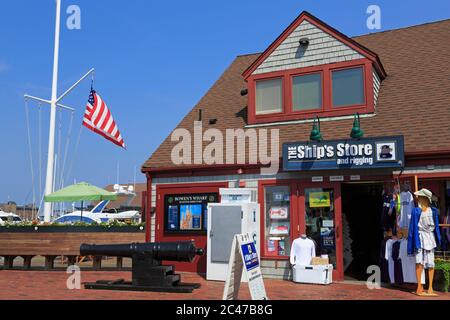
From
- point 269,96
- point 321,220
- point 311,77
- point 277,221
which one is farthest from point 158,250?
point 311,77

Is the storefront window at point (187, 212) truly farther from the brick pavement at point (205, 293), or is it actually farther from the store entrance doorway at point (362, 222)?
the store entrance doorway at point (362, 222)

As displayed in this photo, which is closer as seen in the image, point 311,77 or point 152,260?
point 152,260

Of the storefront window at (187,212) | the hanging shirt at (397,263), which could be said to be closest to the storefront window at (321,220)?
the hanging shirt at (397,263)

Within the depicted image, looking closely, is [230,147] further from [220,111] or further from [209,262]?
[209,262]

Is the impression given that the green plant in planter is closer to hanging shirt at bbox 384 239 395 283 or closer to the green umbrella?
hanging shirt at bbox 384 239 395 283

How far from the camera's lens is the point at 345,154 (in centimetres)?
1066

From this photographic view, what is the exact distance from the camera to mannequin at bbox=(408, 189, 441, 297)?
9.15 metres

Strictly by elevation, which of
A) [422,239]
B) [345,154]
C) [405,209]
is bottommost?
[422,239]

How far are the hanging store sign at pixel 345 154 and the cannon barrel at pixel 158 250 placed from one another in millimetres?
3289

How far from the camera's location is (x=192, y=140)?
1386 cm

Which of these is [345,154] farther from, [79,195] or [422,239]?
[79,195]

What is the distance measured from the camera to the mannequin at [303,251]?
35.4 ft

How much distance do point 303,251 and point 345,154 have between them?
243 centimetres

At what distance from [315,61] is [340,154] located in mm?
3112
